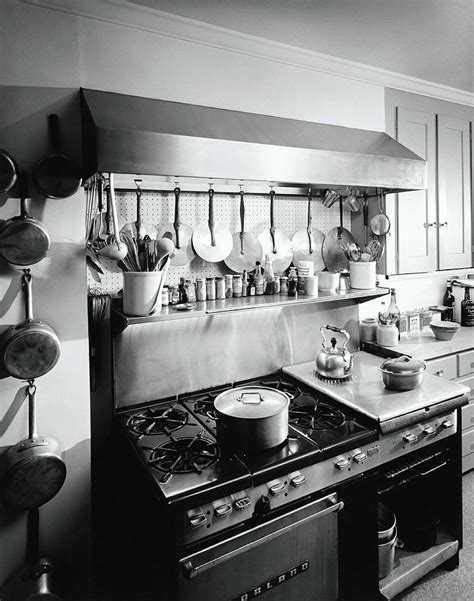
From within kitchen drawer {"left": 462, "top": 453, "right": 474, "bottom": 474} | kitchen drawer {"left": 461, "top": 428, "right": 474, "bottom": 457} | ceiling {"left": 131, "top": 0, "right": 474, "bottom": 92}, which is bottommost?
kitchen drawer {"left": 462, "top": 453, "right": 474, "bottom": 474}

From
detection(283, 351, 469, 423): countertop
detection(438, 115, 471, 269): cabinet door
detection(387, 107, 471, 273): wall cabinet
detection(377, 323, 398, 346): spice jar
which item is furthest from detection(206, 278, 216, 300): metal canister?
detection(438, 115, 471, 269): cabinet door

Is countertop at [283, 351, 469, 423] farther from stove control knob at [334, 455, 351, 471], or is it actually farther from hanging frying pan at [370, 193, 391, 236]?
hanging frying pan at [370, 193, 391, 236]

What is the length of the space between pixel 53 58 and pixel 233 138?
73cm

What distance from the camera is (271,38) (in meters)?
2.05

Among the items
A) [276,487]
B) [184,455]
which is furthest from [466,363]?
[184,455]

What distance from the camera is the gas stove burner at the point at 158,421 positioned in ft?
5.69

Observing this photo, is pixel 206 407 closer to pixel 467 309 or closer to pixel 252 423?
pixel 252 423

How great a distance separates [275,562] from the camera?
1.47 meters

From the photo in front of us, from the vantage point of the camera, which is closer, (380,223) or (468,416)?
(380,223)

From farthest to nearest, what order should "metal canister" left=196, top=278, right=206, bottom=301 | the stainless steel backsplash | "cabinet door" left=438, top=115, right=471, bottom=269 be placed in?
"cabinet door" left=438, top=115, right=471, bottom=269, "metal canister" left=196, top=278, right=206, bottom=301, the stainless steel backsplash

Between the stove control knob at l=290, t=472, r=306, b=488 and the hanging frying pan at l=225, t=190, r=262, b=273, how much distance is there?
108 centimetres

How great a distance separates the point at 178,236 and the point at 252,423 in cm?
98

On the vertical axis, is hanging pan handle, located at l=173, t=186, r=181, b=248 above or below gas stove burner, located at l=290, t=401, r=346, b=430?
above

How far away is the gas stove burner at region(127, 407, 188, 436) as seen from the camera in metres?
1.73
